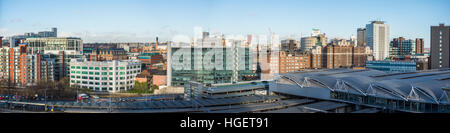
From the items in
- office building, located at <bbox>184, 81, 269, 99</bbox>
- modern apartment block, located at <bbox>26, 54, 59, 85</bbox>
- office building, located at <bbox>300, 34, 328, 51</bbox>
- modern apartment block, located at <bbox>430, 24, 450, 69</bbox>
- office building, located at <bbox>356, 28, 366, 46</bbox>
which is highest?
office building, located at <bbox>356, 28, 366, 46</bbox>

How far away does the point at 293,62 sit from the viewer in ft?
42.8

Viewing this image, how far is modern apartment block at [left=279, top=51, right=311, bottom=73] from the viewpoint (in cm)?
1221

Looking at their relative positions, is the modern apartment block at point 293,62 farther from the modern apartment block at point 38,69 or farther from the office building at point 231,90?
the modern apartment block at point 38,69

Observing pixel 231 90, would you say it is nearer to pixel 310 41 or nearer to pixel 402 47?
pixel 310 41

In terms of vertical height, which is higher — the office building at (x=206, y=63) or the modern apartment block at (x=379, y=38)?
the modern apartment block at (x=379, y=38)

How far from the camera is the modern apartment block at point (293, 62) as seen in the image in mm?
12211

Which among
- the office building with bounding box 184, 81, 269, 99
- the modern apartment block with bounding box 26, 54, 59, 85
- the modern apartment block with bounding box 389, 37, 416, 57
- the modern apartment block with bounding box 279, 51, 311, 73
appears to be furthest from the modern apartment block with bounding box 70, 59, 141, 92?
the modern apartment block with bounding box 389, 37, 416, 57

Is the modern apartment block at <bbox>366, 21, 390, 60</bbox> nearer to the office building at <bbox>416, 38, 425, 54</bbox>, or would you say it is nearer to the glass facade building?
the office building at <bbox>416, 38, 425, 54</bbox>

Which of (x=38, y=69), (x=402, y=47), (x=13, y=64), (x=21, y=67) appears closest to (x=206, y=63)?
(x=38, y=69)

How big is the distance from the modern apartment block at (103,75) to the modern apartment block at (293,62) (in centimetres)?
497

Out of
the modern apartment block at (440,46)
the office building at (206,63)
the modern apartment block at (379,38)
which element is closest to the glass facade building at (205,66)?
the office building at (206,63)

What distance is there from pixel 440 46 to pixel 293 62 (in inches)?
194

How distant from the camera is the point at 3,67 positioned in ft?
34.0

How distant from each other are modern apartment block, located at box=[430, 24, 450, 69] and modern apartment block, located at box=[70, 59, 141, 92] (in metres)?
9.99
